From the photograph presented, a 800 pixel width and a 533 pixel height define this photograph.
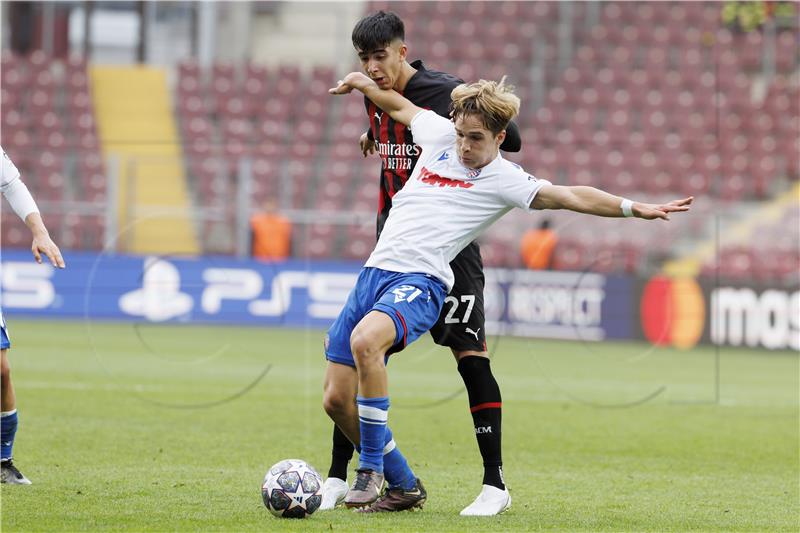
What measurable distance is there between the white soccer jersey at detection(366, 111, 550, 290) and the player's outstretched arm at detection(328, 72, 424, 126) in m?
0.08

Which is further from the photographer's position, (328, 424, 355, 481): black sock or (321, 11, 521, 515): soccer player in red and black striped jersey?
(328, 424, 355, 481): black sock

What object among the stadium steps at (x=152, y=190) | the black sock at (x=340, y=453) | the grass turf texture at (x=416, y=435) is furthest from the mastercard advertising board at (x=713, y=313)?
the black sock at (x=340, y=453)

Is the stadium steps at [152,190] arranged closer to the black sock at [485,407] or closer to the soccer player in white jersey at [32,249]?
the soccer player in white jersey at [32,249]

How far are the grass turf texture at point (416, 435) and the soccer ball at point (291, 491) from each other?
0.31 feet

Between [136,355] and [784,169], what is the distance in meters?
13.7

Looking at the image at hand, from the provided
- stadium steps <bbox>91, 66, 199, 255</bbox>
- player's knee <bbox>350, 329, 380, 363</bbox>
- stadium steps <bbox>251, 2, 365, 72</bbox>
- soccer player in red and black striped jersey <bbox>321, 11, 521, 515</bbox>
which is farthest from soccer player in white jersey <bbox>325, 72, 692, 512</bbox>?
stadium steps <bbox>251, 2, 365, 72</bbox>

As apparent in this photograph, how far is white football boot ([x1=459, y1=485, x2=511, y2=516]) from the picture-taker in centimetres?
561

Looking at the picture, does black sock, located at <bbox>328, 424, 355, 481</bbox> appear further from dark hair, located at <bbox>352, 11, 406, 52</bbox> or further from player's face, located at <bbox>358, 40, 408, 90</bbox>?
dark hair, located at <bbox>352, 11, 406, 52</bbox>

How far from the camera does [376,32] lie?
19.2 ft

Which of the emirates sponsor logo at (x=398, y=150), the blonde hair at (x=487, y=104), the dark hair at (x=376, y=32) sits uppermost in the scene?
the dark hair at (x=376, y=32)

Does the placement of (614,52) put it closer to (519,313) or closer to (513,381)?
(519,313)

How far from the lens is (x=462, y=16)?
26656mm

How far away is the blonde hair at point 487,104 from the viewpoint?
214 inches

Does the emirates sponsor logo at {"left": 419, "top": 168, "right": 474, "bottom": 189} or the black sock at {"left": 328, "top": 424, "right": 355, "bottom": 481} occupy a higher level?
the emirates sponsor logo at {"left": 419, "top": 168, "right": 474, "bottom": 189}
